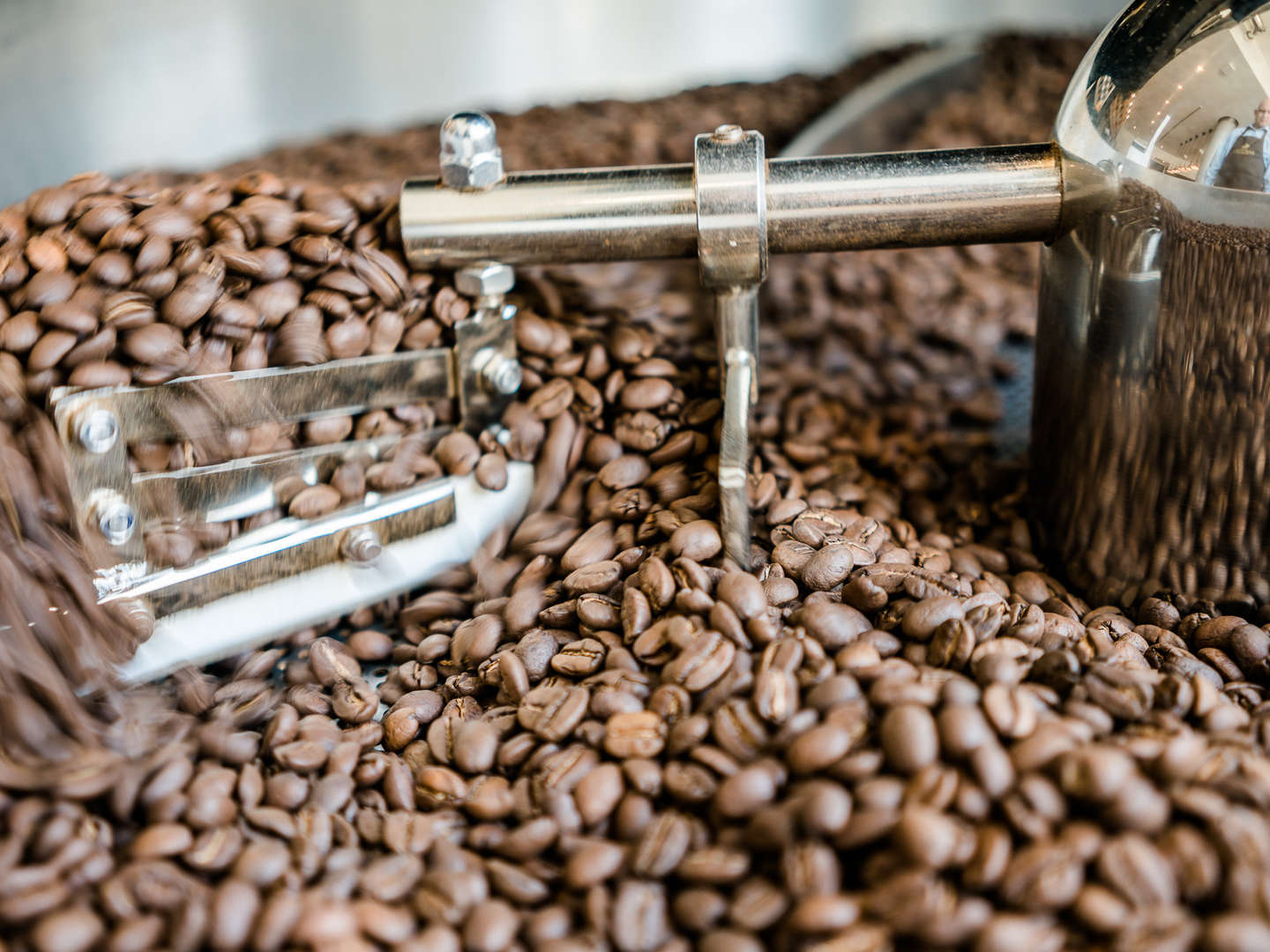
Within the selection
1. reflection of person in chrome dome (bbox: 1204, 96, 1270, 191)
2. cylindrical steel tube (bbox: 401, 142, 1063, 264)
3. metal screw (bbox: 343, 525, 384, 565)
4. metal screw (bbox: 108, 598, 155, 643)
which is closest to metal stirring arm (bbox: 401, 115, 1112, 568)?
cylindrical steel tube (bbox: 401, 142, 1063, 264)

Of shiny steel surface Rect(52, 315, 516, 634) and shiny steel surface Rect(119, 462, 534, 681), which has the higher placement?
shiny steel surface Rect(52, 315, 516, 634)

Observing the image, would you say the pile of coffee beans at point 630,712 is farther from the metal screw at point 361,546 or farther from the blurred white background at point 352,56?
the blurred white background at point 352,56

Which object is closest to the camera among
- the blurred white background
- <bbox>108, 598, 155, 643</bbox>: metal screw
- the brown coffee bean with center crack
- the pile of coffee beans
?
the pile of coffee beans

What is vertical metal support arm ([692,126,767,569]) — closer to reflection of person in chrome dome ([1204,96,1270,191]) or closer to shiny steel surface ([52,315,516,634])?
shiny steel surface ([52,315,516,634])

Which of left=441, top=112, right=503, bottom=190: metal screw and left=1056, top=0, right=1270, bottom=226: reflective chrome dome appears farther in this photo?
left=441, top=112, right=503, bottom=190: metal screw

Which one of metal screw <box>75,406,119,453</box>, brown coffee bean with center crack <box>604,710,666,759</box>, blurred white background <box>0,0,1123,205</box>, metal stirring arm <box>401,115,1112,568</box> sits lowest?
brown coffee bean with center crack <box>604,710,666,759</box>

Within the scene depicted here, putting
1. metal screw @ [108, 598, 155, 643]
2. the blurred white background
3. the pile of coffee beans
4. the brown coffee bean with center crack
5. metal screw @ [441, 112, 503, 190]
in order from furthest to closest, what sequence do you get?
1. the blurred white background
2. metal screw @ [441, 112, 503, 190]
3. metal screw @ [108, 598, 155, 643]
4. the brown coffee bean with center crack
5. the pile of coffee beans

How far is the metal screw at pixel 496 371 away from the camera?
3.20 feet

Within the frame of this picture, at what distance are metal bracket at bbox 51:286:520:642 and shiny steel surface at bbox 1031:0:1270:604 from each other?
0.53m

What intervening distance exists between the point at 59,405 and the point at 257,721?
0.29 meters

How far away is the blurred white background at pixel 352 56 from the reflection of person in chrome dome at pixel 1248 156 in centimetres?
147

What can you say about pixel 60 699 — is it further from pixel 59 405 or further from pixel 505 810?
pixel 505 810

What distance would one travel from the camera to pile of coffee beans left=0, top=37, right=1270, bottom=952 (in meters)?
0.59

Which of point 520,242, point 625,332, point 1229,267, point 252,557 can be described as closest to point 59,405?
point 252,557
